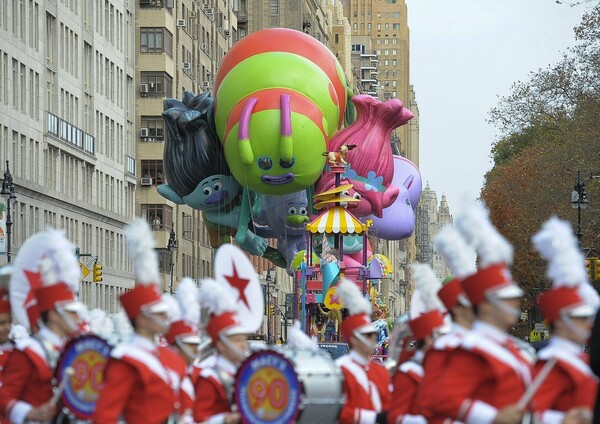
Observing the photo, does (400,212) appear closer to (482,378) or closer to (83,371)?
(83,371)

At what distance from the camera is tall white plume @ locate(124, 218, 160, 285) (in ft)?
36.0

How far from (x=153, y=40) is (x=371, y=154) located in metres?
46.9

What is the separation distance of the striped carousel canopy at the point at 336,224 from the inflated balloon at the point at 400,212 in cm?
690

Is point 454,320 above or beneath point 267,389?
above

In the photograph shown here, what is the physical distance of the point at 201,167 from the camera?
41688mm

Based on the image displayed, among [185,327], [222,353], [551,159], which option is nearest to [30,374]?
[185,327]

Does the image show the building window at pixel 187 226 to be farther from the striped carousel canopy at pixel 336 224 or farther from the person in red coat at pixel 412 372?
the person in red coat at pixel 412 372

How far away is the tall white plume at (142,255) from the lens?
432 inches

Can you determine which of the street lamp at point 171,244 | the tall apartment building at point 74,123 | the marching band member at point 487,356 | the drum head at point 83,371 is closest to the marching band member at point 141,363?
the drum head at point 83,371

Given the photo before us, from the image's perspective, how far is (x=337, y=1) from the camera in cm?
18338

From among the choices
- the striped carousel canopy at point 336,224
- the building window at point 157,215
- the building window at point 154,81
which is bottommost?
the striped carousel canopy at point 336,224

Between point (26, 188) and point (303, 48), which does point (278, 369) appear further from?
point (26, 188)

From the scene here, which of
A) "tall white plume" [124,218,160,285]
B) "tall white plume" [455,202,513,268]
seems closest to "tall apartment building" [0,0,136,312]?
"tall white plume" [124,218,160,285]

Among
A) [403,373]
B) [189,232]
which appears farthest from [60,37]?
[403,373]
